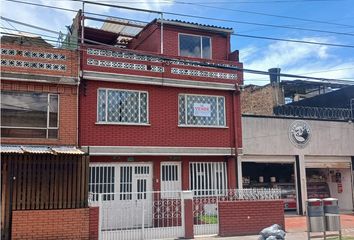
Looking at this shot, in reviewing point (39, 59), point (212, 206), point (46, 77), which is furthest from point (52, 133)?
point (212, 206)

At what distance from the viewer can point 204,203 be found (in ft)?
53.4

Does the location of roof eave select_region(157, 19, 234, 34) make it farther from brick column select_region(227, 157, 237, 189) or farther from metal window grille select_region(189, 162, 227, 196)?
metal window grille select_region(189, 162, 227, 196)

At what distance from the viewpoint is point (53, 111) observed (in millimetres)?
17344

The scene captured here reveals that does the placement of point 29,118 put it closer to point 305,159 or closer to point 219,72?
point 219,72

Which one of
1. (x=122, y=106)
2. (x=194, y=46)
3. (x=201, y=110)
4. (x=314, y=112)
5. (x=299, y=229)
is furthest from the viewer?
(x=314, y=112)

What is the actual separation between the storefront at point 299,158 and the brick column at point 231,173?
129 centimetres

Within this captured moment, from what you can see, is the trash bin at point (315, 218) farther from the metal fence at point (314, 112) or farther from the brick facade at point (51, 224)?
the metal fence at point (314, 112)

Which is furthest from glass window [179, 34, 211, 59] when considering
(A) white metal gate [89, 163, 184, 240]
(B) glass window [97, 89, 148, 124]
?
(A) white metal gate [89, 163, 184, 240]

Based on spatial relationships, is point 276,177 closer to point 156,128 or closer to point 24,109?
point 156,128

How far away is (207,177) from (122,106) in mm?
5093

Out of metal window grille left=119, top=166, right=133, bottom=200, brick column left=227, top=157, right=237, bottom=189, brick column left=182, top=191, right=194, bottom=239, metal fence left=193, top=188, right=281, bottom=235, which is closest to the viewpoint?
brick column left=182, top=191, right=194, bottom=239

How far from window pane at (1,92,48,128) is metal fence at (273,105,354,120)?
13522 millimetres

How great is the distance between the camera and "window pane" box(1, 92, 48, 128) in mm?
16656

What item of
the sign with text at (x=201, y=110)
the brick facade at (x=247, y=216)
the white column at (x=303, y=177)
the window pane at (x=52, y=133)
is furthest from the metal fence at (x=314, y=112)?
the window pane at (x=52, y=133)
